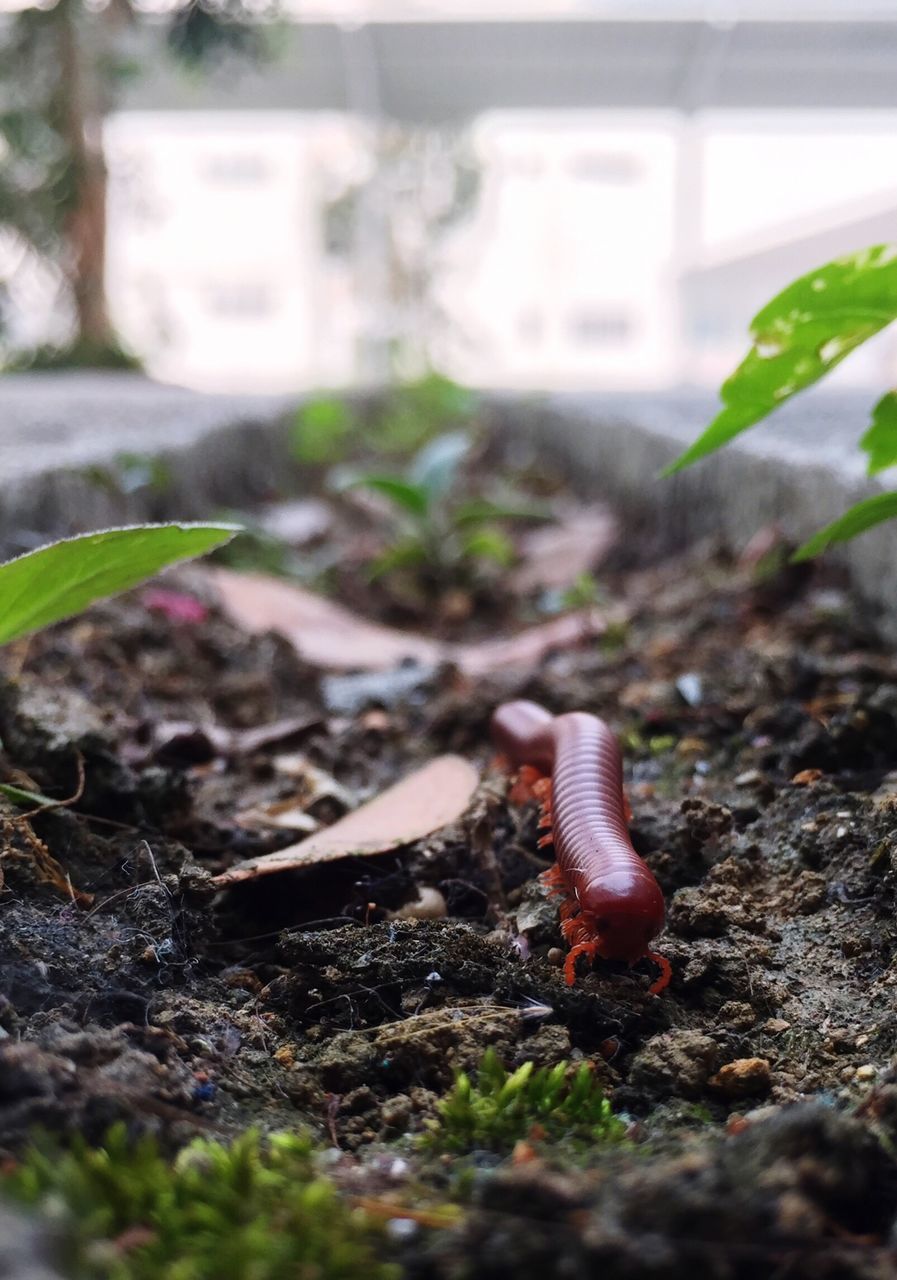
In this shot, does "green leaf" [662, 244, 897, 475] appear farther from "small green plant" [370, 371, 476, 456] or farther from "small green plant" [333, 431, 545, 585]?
"small green plant" [370, 371, 476, 456]

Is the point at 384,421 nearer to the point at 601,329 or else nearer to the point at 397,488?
the point at 397,488

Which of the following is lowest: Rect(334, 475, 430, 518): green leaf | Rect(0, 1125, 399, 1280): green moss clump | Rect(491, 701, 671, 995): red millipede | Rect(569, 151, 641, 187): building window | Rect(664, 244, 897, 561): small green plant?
Rect(334, 475, 430, 518): green leaf

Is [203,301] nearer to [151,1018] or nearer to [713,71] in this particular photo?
[713,71]

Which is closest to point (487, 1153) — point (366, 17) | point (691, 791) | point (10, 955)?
point (10, 955)

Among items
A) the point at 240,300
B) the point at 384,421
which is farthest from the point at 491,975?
the point at 240,300

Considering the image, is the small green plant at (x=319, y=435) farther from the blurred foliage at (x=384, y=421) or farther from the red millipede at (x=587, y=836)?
the red millipede at (x=587, y=836)

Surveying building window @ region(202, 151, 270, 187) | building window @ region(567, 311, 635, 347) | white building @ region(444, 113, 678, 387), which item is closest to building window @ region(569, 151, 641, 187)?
white building @ region(444, 113, 678, 387)
